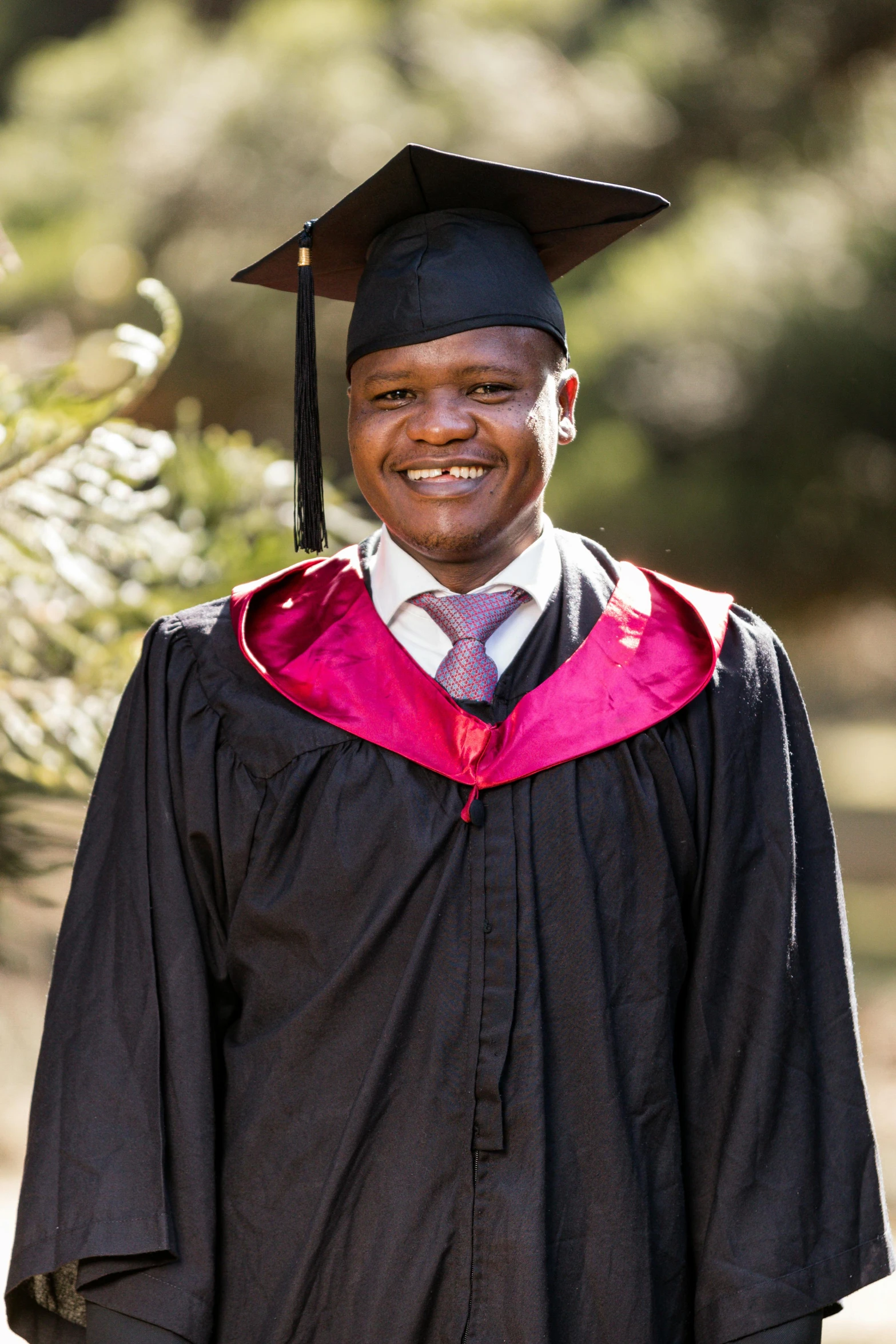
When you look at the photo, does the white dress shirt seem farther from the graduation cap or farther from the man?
the graduation cap

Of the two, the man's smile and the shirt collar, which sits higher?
the man's smile

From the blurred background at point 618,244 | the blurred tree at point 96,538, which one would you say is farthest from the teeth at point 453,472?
the blurred background at point 618,244

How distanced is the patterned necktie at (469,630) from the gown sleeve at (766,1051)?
25 centimetres

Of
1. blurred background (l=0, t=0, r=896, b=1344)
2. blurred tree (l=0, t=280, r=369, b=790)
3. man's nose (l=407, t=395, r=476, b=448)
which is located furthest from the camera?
blurred background (l=0, t=0, r=896, b=1344)

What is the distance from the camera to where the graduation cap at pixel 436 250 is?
1771mm

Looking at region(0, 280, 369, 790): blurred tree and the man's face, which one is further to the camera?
region(0, 280, 369, 790): blurred tree

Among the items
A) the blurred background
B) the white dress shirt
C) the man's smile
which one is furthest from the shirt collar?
the blurred background

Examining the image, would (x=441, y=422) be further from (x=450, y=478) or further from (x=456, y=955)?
(x=456, y=955)

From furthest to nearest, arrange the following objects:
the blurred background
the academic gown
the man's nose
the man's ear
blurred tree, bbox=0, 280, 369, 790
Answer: the blurred background
blurred tree, bbox=0, 280, 369, 790
the man's ear
the man's nose
the academic gown

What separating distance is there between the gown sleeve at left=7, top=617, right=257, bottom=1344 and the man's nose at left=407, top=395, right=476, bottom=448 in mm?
398

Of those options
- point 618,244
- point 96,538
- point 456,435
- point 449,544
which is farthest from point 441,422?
point 618,244

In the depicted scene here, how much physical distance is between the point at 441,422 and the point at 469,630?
26 centimetres

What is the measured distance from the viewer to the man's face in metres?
1.75

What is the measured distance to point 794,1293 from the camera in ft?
5.39
